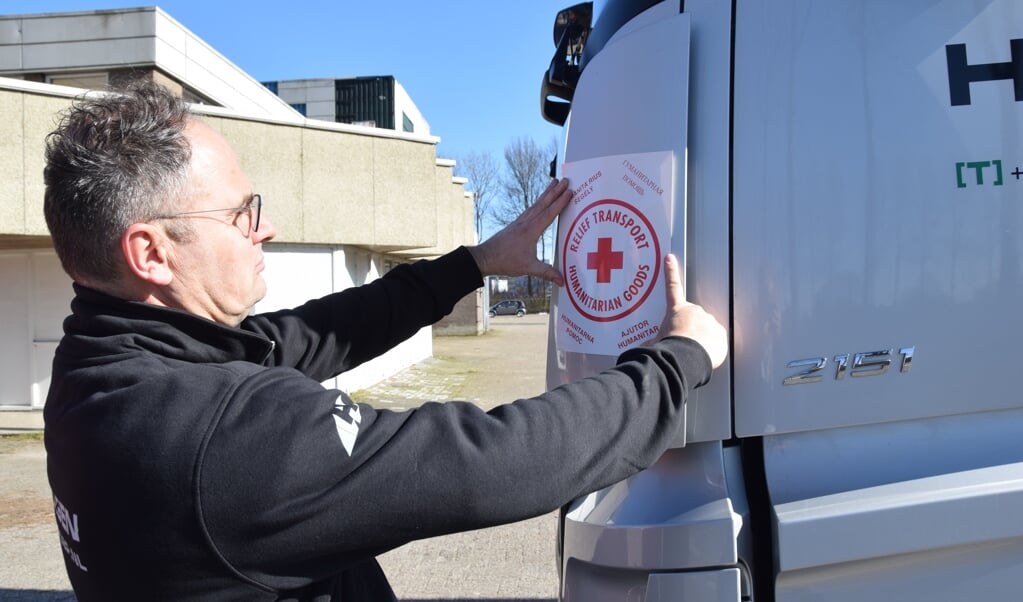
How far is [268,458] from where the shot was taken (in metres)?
1.11

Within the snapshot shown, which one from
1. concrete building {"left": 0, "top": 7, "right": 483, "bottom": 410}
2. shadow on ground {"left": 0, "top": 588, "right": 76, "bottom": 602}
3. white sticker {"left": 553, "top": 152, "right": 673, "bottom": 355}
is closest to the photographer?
white sticker {"left": 553, "top": 152, "right": 673, "bottom": 355}

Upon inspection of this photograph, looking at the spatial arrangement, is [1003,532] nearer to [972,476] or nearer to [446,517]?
[972,476]

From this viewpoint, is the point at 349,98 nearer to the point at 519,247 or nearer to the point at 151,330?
the point at 519,247

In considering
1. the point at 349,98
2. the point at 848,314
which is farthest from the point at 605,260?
the point at 349,98

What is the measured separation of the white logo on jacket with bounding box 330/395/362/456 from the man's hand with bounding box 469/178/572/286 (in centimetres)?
72

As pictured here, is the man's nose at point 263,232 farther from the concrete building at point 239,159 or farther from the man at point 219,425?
the concrete building at point 239,159

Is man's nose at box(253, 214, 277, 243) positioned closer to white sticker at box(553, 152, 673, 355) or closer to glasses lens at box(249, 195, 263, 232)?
glasses lens at box(249, 195, 263, 232)

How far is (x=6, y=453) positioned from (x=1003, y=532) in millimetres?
8909

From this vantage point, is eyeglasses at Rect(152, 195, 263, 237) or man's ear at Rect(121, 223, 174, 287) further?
eyeglasses at Rect(152, 195, 263, 237)

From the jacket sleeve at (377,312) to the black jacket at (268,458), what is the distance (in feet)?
2.46

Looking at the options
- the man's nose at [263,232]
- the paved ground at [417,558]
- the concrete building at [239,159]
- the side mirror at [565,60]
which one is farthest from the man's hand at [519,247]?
the concrete building at [239,159]

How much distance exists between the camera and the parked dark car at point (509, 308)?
144 ft

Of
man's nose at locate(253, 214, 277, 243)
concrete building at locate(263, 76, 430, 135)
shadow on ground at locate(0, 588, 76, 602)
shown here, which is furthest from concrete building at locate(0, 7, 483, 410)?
concrete building at locate(263, 76, 430, 135)

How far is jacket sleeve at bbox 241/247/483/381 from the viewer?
82.7 inches
